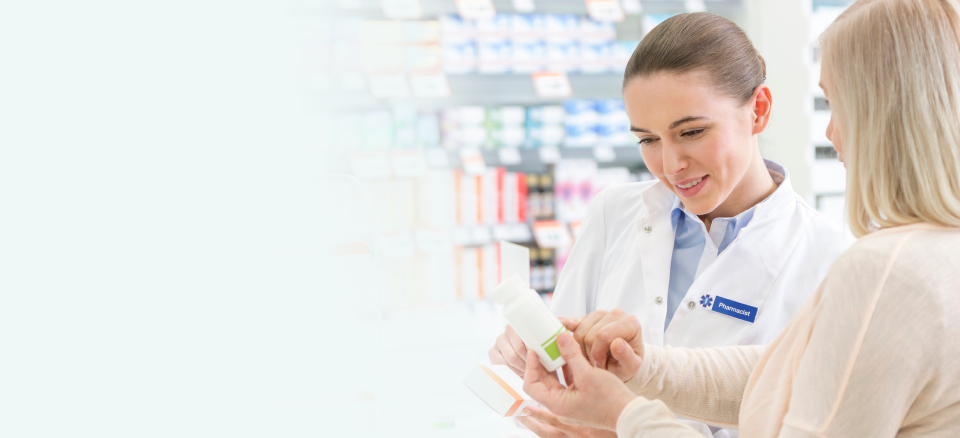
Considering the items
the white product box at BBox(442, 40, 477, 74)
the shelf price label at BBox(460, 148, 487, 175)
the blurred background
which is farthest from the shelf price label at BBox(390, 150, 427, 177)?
the blurred background

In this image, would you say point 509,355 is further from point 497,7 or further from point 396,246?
point 497,7

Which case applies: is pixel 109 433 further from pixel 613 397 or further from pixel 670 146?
pixel 670 146

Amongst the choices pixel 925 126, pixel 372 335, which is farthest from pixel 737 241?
pixel 372 335

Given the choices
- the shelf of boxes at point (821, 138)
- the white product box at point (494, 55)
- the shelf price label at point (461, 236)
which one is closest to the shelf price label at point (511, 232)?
the shelf price label at point (461, 236)

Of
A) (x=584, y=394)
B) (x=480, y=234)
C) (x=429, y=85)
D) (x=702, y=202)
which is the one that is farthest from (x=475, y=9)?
(x=584, y=394)

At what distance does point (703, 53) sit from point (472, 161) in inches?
77.2

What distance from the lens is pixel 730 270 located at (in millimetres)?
1359

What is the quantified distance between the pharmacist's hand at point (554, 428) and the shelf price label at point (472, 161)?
2.10 m

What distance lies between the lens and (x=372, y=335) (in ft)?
4.74

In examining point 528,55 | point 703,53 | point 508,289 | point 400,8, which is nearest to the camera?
point 508,289

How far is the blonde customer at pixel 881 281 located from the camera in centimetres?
71

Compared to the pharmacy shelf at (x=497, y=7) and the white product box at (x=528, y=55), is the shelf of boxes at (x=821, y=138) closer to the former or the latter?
the pharmacy shelf at (x=497, y=7)

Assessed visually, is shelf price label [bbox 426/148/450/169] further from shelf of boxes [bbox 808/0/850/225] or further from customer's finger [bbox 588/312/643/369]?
customer's finger [bbox 588/312/643/369]

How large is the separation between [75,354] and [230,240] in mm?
303
